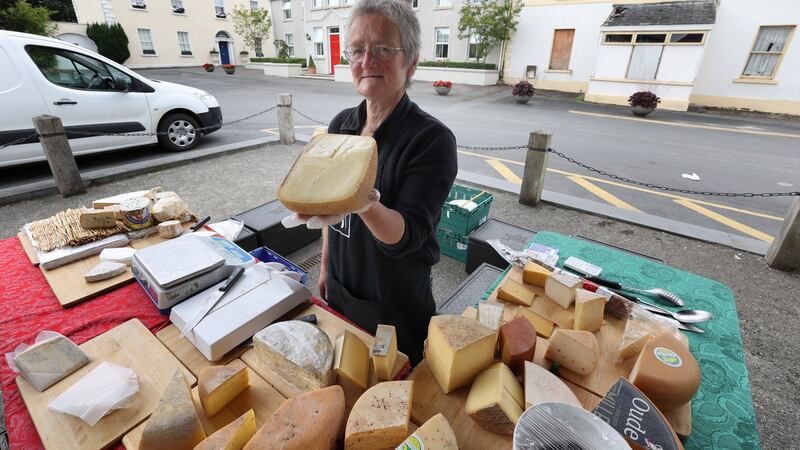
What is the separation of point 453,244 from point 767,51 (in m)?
18.8

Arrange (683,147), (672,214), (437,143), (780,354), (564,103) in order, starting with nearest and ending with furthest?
1. (437,143)
2. (780,354)
3. (672,214)
4. (683,147)
5. (564,103)

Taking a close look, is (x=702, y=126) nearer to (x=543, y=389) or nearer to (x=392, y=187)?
(x=392, y=187)

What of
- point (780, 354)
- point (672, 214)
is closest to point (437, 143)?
point (780, 354)

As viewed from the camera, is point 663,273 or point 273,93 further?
point 273,93

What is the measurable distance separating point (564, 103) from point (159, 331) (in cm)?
1792

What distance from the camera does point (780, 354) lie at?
271 centimetres

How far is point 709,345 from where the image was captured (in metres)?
1.64

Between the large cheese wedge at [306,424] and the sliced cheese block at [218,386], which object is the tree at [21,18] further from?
the large cheese wedge at [306,424]

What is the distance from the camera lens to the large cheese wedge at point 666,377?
3.75ft

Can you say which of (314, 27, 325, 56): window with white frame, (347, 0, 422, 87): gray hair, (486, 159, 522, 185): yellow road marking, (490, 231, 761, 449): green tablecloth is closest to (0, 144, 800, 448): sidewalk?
(490, 231, 761, 449): green tablecloth

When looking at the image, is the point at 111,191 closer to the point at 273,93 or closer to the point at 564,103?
the point at 273,93

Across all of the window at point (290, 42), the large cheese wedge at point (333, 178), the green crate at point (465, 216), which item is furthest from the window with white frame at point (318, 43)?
the large cheese wedge at point (333, 178)

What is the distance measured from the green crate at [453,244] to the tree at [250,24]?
107ft

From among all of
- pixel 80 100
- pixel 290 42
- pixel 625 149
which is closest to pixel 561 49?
pixel 625 149
